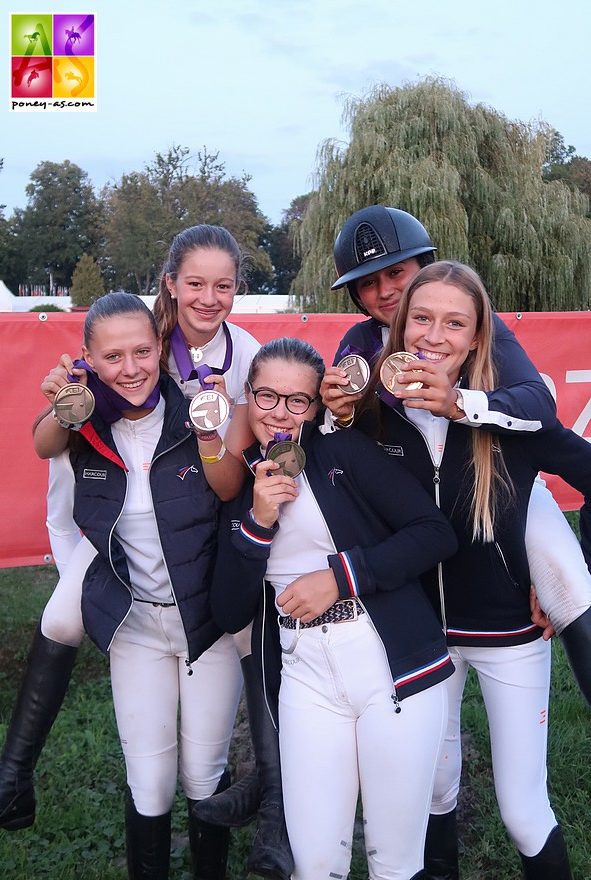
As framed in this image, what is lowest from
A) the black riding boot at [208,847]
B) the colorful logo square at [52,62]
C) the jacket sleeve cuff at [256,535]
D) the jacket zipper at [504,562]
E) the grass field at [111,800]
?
the grass field at [111,800]

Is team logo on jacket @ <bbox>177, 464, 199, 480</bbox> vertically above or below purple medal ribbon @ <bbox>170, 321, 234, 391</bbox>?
below

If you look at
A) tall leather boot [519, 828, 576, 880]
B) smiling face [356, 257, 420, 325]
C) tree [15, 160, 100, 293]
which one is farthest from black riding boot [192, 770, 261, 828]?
tree [15, 160, 100, 293]

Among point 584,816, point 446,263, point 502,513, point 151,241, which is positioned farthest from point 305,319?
point 151,241

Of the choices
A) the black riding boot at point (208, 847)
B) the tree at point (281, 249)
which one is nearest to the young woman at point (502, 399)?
the black riding boot at point (208, 847)

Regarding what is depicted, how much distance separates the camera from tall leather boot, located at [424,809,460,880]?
3.16 meters

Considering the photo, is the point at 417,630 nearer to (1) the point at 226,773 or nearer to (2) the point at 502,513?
(2) the point at 502,513

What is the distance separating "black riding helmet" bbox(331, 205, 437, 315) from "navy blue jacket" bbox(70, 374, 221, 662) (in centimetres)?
109

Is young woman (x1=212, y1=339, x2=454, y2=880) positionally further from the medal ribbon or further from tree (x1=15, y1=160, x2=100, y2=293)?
tree (x1=15, y1=160, x2=100, y2=293)

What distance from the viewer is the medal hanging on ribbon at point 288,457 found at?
252 centimetres

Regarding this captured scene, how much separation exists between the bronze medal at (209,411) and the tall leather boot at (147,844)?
1526 millimetres

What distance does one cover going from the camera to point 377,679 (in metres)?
2.45

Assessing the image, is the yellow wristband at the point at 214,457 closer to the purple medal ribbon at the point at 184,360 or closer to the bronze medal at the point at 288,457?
the bronze medal at the point at 288,457

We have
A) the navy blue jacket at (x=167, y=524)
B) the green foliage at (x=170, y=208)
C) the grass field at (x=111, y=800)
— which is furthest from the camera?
the green foliage at (x=170, y=208)

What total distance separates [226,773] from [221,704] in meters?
0.46
